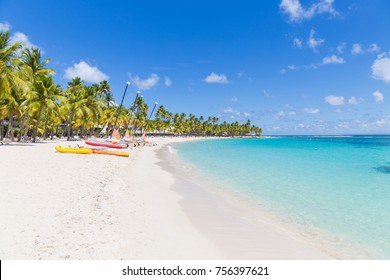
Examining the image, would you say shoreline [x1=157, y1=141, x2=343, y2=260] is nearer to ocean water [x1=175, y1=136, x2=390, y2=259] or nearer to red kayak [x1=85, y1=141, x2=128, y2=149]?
ocean water [x1=175, y1=136, x2=390, y2=259]

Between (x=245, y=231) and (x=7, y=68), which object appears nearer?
(x=245, y=231)

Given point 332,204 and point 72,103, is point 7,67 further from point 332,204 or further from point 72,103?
point 332,204

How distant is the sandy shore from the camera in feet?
17.6

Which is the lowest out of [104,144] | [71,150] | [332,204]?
[71,150]

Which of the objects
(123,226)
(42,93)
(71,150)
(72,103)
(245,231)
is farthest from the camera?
(72,103)

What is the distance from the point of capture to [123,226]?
22.3 feet

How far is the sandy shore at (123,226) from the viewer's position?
5.37 metres

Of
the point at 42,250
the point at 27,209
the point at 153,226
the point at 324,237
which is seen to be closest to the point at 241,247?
the point at 153,226

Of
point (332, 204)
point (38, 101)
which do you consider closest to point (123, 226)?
point (332, 204)

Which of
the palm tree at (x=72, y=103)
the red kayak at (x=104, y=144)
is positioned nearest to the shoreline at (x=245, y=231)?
the red kayak at (x=104, y=144)

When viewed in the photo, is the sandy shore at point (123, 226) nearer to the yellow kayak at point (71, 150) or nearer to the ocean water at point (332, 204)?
the ocean water at point (332, 204)

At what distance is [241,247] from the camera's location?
6.34 meters

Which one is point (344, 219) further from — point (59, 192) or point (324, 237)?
point (59, 192)

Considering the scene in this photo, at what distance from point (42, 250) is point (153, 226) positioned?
274 centimetres
